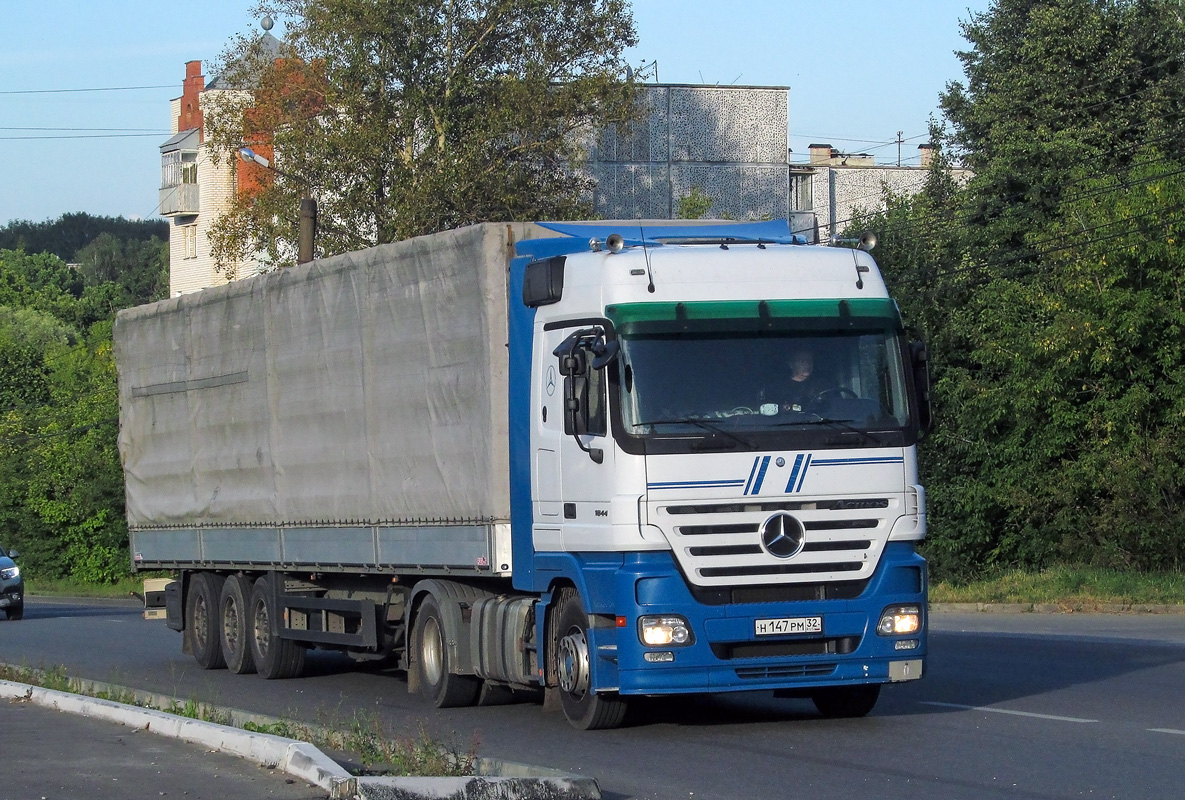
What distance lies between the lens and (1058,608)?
25547mm

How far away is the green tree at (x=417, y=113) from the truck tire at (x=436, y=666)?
21071 mm

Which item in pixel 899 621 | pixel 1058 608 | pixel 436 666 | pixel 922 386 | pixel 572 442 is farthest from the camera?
pixel 1058 608

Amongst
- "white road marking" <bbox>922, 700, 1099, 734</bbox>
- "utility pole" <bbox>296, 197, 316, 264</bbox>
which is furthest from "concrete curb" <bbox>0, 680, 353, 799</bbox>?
"utility pole" <bbox>296, 197, 316, 264</bbox>

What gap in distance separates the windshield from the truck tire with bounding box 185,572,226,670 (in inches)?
354

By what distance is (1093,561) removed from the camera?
31.5 meters

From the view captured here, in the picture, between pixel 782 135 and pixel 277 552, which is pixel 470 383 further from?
pixel 782 135

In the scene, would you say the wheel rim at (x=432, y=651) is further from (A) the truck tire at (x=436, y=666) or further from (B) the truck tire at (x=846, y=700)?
(B) the truck tire at (x=846, y=700)

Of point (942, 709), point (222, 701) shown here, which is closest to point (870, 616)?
point (942, 709)

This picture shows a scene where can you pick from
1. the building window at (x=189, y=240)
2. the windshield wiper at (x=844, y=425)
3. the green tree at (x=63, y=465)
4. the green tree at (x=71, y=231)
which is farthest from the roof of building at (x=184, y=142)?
the green tree at (x=71, y=231)

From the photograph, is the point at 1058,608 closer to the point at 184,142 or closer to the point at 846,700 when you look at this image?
the point at 846,700

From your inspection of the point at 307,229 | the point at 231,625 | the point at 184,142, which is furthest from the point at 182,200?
the point at 231,625

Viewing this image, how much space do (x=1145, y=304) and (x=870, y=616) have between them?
66.9 ft

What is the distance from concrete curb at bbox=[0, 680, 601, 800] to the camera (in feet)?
27.1

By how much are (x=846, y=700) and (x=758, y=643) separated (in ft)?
4.87
